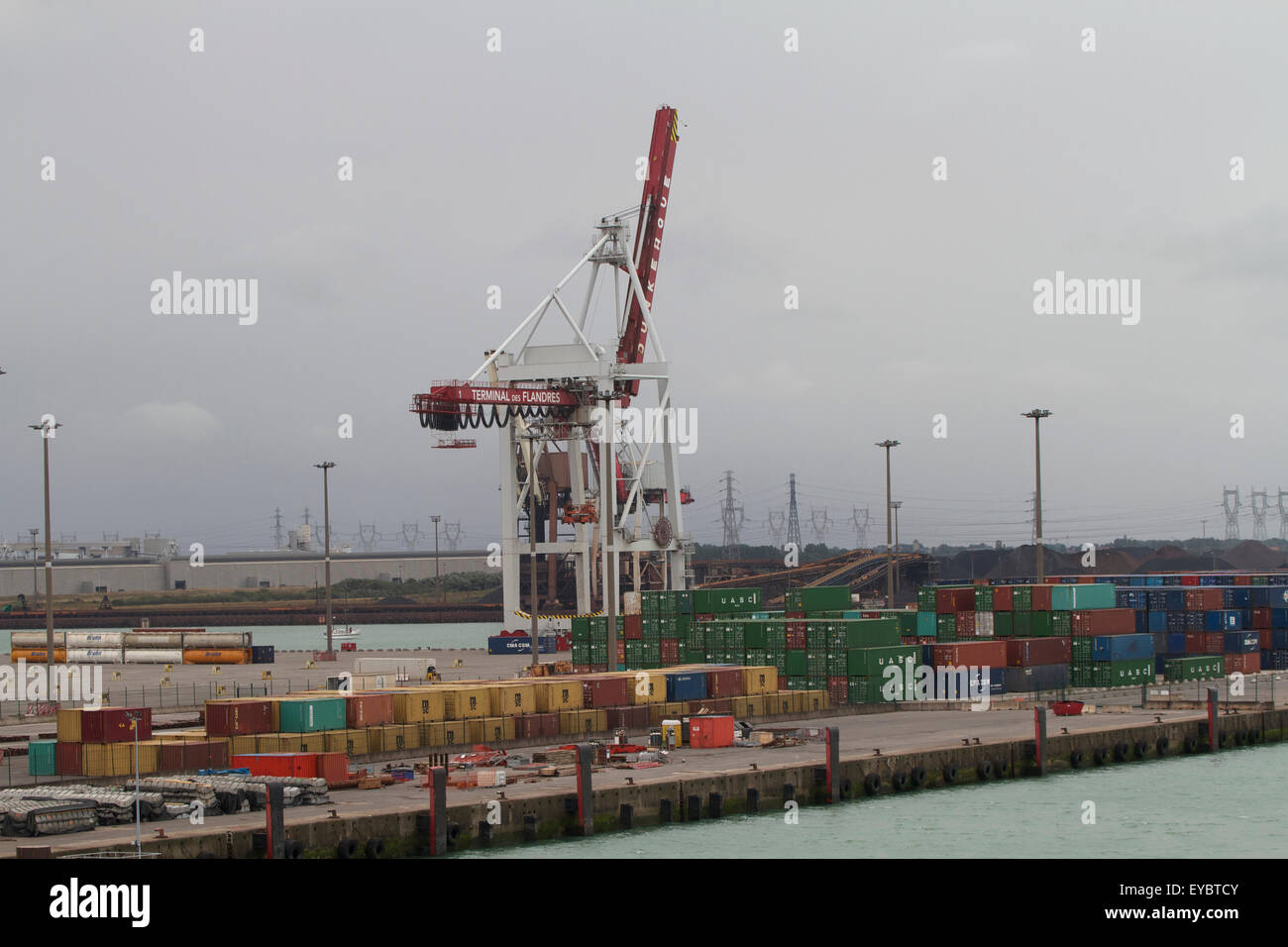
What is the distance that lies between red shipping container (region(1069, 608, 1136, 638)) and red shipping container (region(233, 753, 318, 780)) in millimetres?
42069

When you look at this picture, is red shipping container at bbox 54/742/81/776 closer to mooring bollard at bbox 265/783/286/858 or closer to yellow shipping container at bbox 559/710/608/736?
mooring bollard at bbox 265/783/286/858

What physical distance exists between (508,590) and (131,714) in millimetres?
76370

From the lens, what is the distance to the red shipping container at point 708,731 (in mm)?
52906


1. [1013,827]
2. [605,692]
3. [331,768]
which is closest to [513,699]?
[605,692]

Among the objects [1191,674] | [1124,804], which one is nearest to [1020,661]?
[1191,674]

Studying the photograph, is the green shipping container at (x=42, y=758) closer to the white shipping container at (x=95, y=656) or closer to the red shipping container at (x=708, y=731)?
the red shipping container at (x=708, y=731)

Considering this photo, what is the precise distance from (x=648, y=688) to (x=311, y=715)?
1435 cm

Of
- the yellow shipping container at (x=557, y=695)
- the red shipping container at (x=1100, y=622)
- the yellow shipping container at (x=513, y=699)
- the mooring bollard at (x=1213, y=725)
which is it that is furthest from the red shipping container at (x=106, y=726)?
the red shipping container at (x=1100, y=622)

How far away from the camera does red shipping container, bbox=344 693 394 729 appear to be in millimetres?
49875

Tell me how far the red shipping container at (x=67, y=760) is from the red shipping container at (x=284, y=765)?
553 cm

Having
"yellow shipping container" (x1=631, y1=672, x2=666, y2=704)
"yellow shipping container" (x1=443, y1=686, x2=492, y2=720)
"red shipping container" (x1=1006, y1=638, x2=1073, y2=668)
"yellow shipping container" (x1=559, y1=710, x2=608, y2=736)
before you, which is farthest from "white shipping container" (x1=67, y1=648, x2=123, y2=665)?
"red shipping container" (x1=1006, y1=638, x2=1073, y2=668)

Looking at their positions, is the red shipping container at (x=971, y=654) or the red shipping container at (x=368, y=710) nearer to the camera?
the red shipping container at (x=368, y=710)

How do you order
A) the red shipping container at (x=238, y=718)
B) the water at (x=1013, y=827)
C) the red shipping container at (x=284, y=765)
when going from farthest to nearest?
the red shipping container at (x=238, y=718)
the red shipping container at (x=284, y=765)
the water at (x=1013, y=827)

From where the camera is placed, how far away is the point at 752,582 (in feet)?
603
